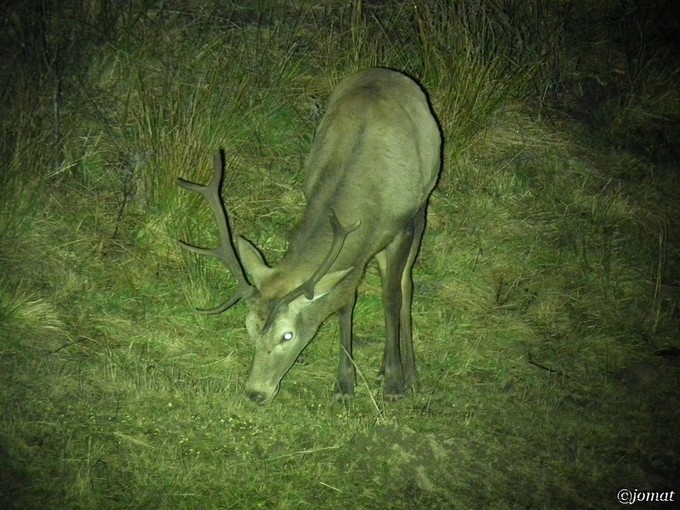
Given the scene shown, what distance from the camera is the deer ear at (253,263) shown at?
4.11 m

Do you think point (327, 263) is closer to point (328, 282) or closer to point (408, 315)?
point (328, 282)

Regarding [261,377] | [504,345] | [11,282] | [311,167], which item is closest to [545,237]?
[504,345]

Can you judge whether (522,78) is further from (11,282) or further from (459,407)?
(11,282)

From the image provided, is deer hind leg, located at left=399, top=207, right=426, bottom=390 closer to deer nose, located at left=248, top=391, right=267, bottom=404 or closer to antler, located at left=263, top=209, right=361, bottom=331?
deer nose, located at left=248, top=391, right=267, bottom=404

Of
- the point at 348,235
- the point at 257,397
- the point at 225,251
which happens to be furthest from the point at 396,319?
the point at 225,251

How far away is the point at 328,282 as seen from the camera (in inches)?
156

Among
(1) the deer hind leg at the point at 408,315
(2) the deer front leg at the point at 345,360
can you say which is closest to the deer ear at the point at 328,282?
(2) the deer front leg at the point at 345,360

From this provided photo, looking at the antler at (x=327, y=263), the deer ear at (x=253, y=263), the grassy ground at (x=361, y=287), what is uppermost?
the antler at (x=327, y=263)

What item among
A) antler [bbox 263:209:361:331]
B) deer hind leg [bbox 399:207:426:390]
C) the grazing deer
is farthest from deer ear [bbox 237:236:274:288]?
deer hind leg [bbox 399:207:426:390]

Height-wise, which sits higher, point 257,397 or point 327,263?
point 327,263

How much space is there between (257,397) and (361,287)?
66.9 inches

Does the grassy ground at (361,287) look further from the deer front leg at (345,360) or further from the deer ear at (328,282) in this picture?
the deer ear at (328,282)

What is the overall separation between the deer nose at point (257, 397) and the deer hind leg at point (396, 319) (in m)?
0.85

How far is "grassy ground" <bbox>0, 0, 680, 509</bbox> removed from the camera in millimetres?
4004
